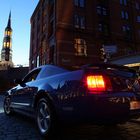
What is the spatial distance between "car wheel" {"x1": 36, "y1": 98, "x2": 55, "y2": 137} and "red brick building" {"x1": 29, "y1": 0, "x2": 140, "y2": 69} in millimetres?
19105

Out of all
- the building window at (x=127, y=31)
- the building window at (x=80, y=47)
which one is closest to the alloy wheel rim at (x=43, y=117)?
the building window at (x=80, y=47)

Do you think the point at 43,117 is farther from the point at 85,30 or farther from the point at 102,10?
the point at 102,10

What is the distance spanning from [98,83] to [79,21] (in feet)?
82.2

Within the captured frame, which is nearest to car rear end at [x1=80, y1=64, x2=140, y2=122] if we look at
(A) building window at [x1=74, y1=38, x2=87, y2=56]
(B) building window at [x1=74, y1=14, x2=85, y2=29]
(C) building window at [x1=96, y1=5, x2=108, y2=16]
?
(A) building window at [x1=74, y1=38, x2=87, y2=56]

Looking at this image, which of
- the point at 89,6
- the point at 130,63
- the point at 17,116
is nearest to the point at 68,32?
the point at 89,6

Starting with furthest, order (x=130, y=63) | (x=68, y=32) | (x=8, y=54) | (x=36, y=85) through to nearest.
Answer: (x=8, y=54), (x=68, y=32), (x=130, y=63), (x=36, y=85)

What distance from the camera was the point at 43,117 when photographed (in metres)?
4.25

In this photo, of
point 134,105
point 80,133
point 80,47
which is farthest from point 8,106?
point 80,47

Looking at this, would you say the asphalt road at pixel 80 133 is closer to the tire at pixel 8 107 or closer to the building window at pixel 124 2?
the tire at pixel 8 107

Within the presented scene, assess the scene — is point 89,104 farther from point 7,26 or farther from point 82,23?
point 7,26

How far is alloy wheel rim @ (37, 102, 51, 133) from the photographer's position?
13.3 feet

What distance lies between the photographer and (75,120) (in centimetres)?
346

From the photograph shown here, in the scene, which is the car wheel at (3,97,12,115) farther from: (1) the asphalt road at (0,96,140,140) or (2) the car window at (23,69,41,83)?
(1) the asphalt road at (0,96,140,140)

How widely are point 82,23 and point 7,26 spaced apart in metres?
109
